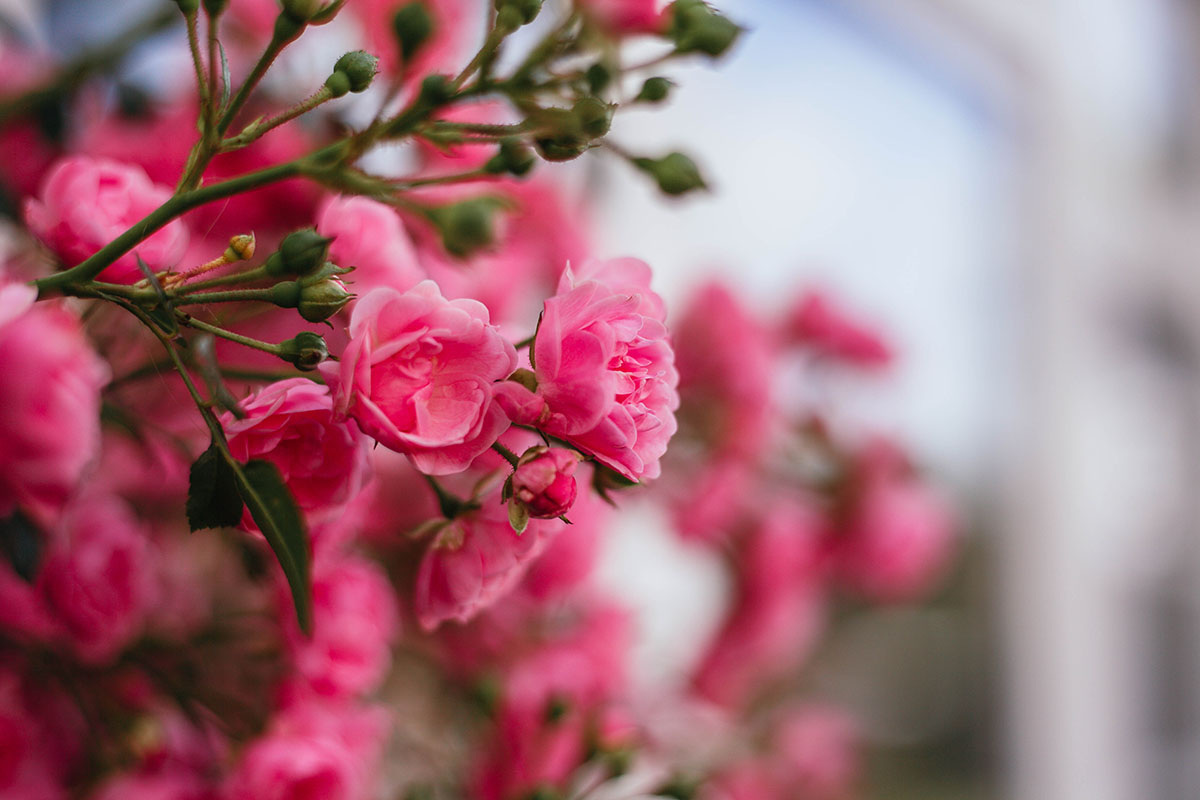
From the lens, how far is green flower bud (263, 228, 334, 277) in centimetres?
18

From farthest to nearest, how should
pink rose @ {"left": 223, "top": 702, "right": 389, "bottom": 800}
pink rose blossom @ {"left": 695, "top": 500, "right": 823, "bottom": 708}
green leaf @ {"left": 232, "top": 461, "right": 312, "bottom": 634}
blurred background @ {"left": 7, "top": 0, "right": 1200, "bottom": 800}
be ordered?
blurred background @ {"left": 7, "top": 0, "right": 1200, "bottom": 800}
pink rose blossom @ {"left": 695, "top": 500, "right": 823, "bottom": 708}
pink rose @ {"left": 223, "top": 702, "right": 389, "bottom": 800}
green leaf @ {"left": 232, "top": 461, "right": 312, "bottom": 634}

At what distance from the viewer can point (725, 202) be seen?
114cm

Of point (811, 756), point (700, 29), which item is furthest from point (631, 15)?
point (811, 756)

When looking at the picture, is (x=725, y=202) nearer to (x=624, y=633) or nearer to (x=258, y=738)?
(x=624, y=633)

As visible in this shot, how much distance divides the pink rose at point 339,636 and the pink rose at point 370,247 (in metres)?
0.11

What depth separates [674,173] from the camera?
26 cm

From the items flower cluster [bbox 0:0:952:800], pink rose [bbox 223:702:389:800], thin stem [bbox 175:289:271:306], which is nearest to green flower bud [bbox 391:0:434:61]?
flower cluster [bbox 0:0:952:800]

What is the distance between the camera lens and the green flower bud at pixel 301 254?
18 cm

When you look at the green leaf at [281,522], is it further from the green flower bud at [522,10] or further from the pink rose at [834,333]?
the pink rose at [834,333]

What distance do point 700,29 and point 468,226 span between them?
0.29 ft

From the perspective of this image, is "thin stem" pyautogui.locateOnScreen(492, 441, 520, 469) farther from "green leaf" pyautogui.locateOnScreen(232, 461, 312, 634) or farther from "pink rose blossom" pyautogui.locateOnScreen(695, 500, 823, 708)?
"pink rose blossom" pyautogui.locateOnScreen(695, 500, 823, 708)

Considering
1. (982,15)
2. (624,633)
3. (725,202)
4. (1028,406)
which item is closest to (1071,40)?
(982,15)

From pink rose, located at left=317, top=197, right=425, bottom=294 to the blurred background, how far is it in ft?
2.33

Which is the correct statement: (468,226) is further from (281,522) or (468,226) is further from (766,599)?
(766,599)
